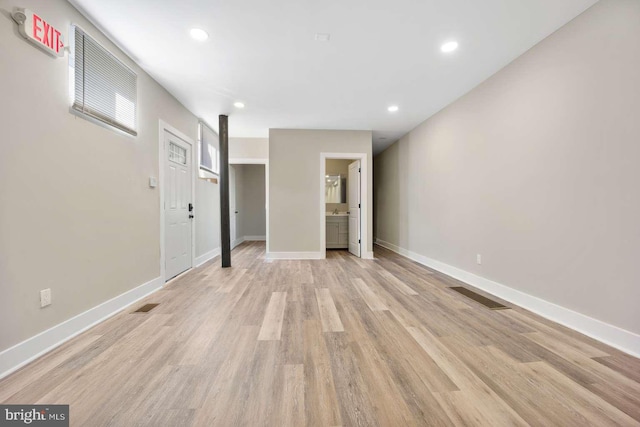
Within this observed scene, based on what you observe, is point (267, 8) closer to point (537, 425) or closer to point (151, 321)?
point (151, 321)

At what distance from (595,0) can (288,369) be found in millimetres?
3573

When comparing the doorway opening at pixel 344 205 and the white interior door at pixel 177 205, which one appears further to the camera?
the doorway opening at pixel 344 205

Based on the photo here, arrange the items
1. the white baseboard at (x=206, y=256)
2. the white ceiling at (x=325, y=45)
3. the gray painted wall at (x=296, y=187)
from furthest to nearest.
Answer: the gray painted wall at (x=296, y=187), the white baseboard at (x=206, y=256), the white ceiling at (x=325, y=45)

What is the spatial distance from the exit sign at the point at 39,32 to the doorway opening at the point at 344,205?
3848 mm

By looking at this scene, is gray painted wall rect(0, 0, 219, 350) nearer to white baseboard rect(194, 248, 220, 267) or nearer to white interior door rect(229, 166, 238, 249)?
white baseboard rect(194, 248, 220, 267)

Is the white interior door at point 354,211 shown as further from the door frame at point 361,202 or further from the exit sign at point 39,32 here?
the exit sign at point 39,32

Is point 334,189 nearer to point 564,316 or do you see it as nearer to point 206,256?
point 206,256

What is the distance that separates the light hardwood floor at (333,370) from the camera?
1.23 metres

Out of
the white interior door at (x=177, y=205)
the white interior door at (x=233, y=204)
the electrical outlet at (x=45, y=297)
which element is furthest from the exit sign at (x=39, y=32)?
the white interior door at (x=233, y=204)

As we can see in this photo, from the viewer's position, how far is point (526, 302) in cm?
256

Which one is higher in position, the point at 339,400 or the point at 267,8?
the point at 267,8

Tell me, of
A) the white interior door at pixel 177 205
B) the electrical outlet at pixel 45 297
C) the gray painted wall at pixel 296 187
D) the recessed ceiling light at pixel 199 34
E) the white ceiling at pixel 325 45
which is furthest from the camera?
the gray painted wall at pixel 296 187

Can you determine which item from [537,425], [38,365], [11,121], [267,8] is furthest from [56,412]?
[267,8]

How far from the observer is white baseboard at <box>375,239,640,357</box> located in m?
1.78
